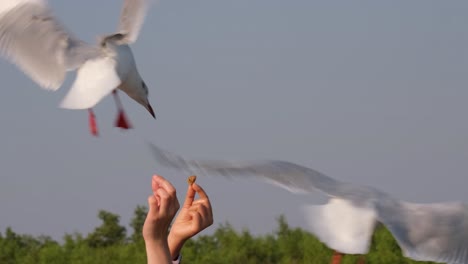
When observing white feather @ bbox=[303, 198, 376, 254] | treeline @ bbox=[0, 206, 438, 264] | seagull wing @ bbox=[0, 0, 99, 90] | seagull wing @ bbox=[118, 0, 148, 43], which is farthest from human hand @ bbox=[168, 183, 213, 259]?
treeline @ bbox=[0, 206, 438, 264]

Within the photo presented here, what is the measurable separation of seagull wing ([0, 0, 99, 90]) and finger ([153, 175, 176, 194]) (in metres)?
1.98

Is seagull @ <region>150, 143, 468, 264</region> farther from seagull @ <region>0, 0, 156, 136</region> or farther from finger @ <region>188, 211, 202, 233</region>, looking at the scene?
seagull @ <region>0, 0, 156, 136</region>

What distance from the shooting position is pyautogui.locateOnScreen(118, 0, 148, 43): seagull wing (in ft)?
11.0

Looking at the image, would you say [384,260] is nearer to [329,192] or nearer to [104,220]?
[104,220]

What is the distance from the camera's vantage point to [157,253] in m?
1.50

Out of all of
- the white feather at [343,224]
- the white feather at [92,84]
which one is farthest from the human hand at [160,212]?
the white feather at [92,84]

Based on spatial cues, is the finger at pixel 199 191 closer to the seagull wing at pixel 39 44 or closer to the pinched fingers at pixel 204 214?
the pinched fingers at pixel 204 214

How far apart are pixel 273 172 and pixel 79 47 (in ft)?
6.56

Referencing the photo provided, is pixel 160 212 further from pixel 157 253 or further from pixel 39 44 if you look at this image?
pixel 39 44

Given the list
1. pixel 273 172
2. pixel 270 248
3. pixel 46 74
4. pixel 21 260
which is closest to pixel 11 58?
pixel 46 74

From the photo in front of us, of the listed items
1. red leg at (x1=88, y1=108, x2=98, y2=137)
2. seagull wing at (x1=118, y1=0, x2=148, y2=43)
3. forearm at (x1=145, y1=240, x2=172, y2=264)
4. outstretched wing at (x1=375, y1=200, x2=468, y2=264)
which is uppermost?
seagull wing at (x1=118, y1=0, x2=148, y2=43)

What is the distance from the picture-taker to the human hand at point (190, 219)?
158cm

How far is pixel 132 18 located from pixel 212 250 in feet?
10.2

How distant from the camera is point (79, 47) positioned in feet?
11.7
